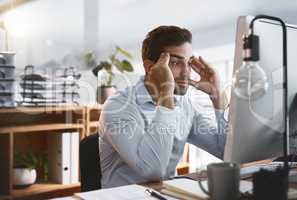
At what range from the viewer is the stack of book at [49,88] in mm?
2221

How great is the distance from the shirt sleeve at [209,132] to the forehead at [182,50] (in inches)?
14.2

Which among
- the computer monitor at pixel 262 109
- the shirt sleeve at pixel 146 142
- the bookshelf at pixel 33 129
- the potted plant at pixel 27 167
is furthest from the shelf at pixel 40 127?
the computer monitor at pixel 262 109

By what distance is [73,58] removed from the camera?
262 cm

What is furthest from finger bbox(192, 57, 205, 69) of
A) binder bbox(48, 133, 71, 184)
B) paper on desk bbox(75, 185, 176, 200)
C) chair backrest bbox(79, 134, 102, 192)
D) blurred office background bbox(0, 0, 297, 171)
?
binder bbox(48, 133, 71, 184)

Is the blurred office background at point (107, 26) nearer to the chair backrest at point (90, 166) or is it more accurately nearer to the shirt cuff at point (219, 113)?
the shirt cuff at point (219, 113)

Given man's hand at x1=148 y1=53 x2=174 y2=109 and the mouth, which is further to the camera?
the mouth

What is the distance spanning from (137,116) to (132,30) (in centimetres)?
146

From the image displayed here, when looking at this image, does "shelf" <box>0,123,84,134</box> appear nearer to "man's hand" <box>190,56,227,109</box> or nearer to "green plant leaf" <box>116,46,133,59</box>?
"green plant leaf" <box>116,46,133,59</box>

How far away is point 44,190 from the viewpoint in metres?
2.22

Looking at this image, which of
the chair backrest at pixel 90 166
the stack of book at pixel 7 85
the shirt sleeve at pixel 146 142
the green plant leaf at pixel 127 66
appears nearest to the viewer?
the shirt sleeve at pixel 146 142

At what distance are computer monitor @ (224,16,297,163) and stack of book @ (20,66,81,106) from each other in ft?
5.41

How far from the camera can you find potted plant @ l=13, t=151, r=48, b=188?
7.08 ft

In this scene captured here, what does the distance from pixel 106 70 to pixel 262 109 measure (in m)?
1.79

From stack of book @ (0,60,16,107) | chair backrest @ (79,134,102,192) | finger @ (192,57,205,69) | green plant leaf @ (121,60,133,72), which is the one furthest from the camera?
green plant leaf @ (121,60,133,72)
